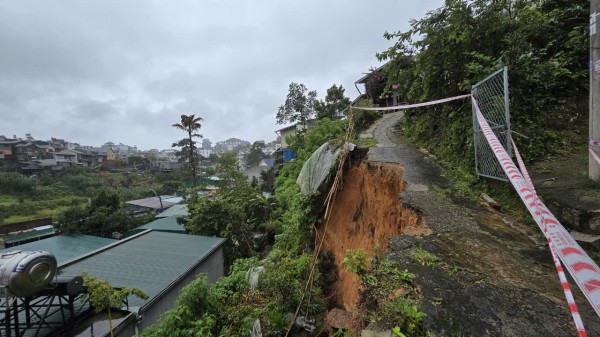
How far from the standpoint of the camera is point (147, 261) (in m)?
7.94

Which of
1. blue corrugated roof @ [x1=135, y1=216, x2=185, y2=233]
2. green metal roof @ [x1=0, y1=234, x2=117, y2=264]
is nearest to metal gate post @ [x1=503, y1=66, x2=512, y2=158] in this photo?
blue corrugated roof @ [x1=135, y1=216, x2=185, y2=233]

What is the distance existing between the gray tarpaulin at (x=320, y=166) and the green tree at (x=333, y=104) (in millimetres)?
14299

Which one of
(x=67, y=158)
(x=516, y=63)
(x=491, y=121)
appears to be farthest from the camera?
(x=67, y=158)

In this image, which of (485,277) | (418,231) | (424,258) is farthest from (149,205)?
(485,277)

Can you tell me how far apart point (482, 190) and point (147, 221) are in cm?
2063

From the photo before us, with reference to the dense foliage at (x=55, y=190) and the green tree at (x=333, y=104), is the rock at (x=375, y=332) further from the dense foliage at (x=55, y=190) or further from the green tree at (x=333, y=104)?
the dense foliage at (x=55, y=190)

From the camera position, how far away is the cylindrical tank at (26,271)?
382 centimetres

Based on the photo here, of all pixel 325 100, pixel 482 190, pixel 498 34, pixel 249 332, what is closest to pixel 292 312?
pixel 249 332

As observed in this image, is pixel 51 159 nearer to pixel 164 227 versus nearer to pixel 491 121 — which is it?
pixel 164 227

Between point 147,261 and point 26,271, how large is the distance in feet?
14.1

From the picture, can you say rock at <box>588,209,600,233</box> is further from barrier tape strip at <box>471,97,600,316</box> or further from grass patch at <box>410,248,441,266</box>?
grass patch at <box>410,248,441,266</box>

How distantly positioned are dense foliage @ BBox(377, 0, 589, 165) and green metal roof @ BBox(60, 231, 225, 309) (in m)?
8.15

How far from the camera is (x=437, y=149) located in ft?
19.2

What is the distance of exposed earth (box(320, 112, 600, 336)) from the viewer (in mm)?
1692
